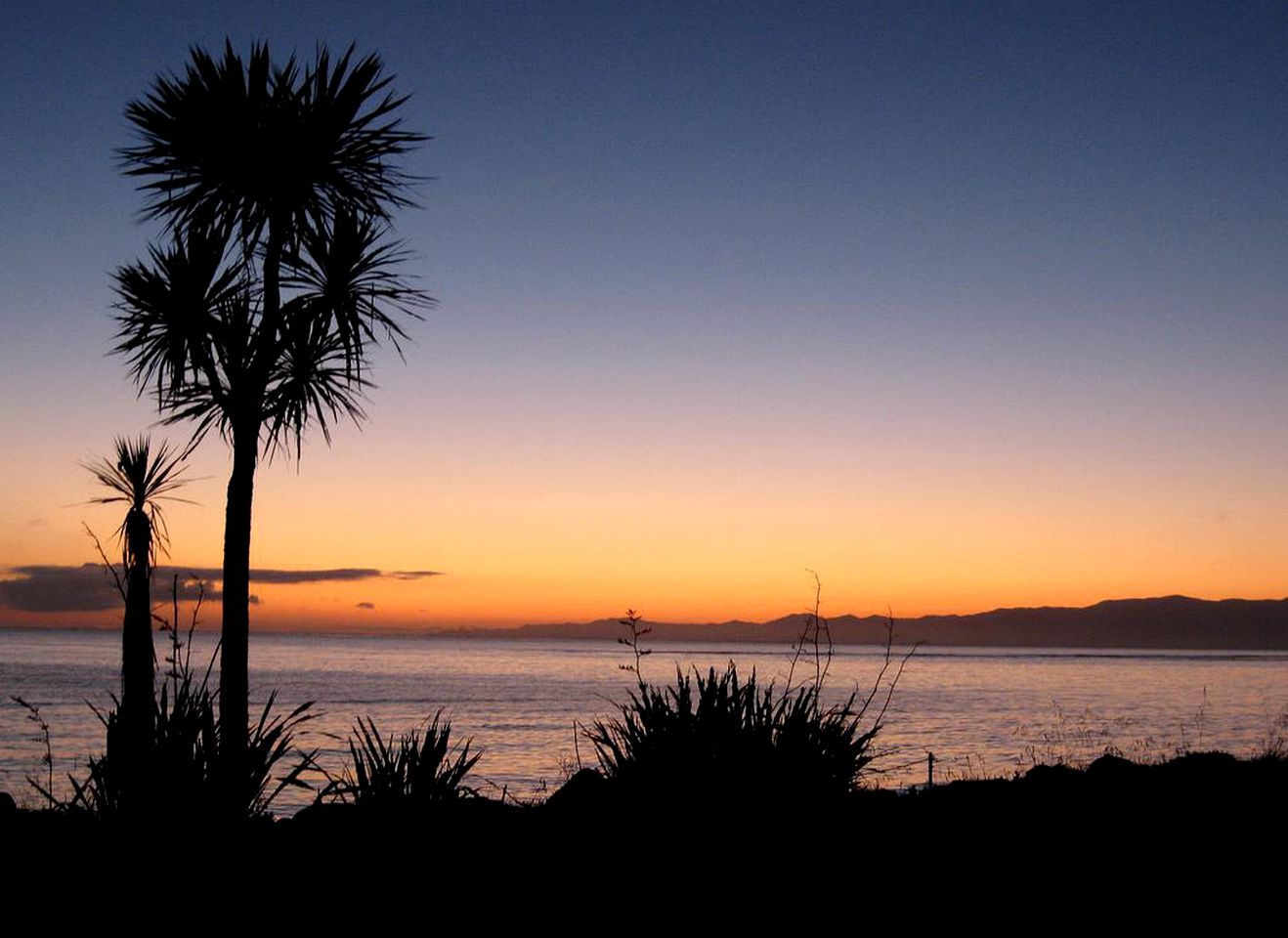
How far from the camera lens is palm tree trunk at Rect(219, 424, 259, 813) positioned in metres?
8.51

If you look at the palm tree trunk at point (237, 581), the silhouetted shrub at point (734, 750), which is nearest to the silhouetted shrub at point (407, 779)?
the silhouetted shrub at point (734, 750)

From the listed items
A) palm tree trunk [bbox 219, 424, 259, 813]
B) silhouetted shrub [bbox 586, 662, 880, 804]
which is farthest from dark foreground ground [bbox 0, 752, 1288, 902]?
palm tree trunk [bbox 219, 424, 259, 813]

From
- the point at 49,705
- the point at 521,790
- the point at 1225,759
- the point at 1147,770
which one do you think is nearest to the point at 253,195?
the point at 1147,770

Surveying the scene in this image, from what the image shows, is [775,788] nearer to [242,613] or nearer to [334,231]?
[242,613]

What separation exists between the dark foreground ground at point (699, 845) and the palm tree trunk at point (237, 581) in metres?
1.87

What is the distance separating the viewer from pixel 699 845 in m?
5.30

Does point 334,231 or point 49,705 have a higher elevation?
point 334,231

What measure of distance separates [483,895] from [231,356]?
624 cm

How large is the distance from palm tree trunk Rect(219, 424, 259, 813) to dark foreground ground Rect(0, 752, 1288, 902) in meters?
1.87

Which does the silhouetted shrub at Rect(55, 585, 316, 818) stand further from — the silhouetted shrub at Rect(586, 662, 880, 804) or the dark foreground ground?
the silhouetted shrub at Rect(586, 662, 880, 804)

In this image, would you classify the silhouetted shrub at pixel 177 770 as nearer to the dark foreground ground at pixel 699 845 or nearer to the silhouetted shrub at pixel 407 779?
the dark foreground ground at pixel 699 845

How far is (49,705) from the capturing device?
42.2 meters

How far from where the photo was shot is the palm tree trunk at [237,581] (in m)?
8.51

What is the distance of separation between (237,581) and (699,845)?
17.4 feet
